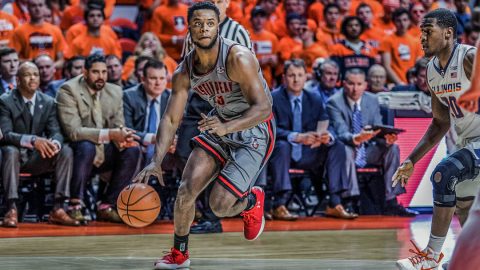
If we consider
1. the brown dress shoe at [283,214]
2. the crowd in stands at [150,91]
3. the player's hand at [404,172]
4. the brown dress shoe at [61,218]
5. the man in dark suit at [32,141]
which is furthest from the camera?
the brown dress shoe at [283,214]

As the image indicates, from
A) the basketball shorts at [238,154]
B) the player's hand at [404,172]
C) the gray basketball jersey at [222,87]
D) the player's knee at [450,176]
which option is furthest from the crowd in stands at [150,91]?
the player's knee at [450,176]

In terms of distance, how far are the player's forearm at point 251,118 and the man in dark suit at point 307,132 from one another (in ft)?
12.4

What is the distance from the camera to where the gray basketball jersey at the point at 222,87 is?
6059 mm

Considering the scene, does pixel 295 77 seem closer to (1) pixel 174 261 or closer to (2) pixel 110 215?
A: (2) pixel 110 215

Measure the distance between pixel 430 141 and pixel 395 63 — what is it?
687 cm

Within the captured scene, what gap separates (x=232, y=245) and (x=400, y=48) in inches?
239

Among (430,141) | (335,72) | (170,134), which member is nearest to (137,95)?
(335,72)

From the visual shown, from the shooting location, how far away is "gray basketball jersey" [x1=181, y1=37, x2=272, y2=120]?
6.06 meters

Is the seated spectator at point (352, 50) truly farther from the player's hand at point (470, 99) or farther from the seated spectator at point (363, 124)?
the player's hand at point (470, 99)

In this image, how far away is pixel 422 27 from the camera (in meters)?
5.73

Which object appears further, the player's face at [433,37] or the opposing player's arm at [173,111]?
the opposing player's arm at [173,111]

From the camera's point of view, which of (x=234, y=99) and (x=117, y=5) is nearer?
(x=234, y=99)

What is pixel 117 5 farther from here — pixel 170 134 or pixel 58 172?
pixel 170 134

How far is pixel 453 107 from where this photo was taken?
5746mm
